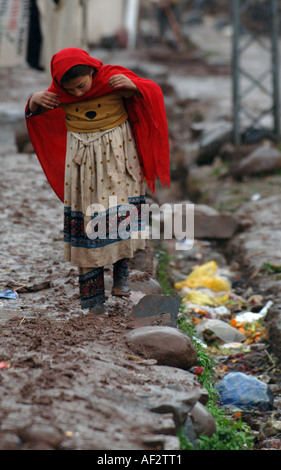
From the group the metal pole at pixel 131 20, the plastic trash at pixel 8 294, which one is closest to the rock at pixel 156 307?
the plastic trash at pixel 8 294

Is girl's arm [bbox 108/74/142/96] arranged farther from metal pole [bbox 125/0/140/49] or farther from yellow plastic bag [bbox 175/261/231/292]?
metal pole [bbox 125/0/140/49]

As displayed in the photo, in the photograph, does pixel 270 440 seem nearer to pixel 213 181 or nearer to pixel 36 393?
pixel 36 393

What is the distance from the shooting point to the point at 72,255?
391cm

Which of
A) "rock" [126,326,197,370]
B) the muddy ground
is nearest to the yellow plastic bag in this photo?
the muddy ground

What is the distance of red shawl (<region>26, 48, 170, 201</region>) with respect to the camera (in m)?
3.58

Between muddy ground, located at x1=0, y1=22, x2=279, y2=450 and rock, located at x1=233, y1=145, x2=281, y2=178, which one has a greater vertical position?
muddy ground, located at x1=0, y1=22, x2=279, y2=450

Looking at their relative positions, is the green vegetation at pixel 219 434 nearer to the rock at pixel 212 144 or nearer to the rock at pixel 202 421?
the rock at pixel 202 421

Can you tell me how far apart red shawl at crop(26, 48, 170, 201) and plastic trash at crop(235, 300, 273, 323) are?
1.85 m

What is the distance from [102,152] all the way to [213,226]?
12.6 ft

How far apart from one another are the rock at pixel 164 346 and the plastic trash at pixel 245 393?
1.99ft

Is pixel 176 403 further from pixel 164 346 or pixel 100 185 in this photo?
pixel 100 185

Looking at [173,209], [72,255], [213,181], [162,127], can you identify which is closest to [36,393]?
[72,255]

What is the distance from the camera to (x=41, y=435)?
8.34 feet

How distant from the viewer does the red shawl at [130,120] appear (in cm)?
358
